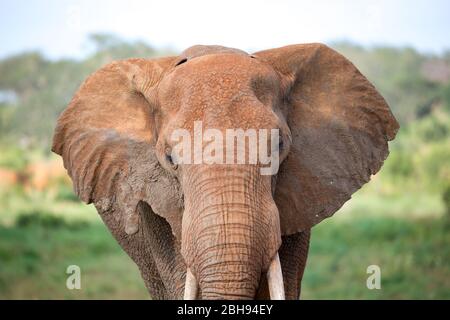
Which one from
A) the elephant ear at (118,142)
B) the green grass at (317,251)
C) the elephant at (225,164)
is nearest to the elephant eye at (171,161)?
the elephant at (225,164)

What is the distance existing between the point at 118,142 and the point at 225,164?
1.06 meters

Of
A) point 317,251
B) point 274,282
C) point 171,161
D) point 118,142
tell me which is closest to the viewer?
point 274,282

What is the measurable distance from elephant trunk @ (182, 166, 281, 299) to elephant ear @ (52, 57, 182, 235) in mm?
494

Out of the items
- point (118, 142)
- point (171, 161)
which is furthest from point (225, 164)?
point (118, 142)

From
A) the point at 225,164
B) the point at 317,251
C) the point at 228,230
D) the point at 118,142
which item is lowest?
the point at 228,230

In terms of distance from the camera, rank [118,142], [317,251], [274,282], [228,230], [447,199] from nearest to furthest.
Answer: [228,230] < [274,282] < [118,142] < [317,251] < [447,199]

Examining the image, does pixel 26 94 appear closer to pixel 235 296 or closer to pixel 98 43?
pixel 98 43

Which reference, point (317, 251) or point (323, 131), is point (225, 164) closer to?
point (323, 131)

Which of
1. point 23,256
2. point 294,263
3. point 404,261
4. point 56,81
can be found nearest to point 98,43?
point 56,81

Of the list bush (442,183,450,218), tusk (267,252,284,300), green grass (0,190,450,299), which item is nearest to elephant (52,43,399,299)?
tusk (267,252,284,300)

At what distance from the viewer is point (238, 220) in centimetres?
554

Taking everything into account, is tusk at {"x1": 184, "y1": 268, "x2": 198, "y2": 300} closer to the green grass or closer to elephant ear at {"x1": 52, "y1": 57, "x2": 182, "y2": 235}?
elephant ear at {"x1": 52, "y1": 57, "x2": 182, "y2": 235}

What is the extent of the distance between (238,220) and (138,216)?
3.33 ft

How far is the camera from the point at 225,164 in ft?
18.6
